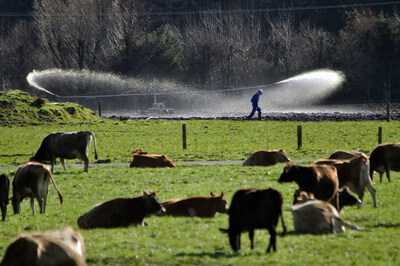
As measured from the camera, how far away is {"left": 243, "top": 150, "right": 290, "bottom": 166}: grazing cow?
28141 millimetres

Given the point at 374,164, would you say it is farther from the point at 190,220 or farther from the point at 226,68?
the point at 226,68

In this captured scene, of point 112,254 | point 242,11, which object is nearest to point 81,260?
point 112,254

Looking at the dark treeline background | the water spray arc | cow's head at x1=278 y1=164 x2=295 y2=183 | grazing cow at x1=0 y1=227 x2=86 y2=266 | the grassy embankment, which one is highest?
the dark treeline background

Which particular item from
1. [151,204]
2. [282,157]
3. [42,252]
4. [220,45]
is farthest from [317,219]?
[220,45]

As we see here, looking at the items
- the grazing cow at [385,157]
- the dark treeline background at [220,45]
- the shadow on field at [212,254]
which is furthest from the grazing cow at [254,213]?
the dark treeline background at [220,45]

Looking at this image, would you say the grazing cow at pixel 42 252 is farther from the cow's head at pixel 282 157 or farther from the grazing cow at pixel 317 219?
the cow's head at pixel 282 157

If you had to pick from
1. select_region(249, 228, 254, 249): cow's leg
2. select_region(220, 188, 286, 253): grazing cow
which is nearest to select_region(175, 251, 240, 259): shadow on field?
select_region(220, 188, 286, 253): grazing cow

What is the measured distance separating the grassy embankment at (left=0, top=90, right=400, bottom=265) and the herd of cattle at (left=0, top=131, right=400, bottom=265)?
1.36ft

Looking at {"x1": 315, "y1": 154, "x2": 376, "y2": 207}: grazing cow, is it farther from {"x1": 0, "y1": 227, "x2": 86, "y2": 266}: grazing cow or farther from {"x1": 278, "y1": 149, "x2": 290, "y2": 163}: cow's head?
{"x1": 278, "y1": 149, "x2": 290, "y2": 163}: cow's head

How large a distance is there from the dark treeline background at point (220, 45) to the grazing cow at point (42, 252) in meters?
73.9

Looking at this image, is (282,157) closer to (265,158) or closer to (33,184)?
(265,158)

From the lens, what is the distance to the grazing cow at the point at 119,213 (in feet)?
52.0

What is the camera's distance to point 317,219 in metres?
14.2

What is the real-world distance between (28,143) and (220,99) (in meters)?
50.3
